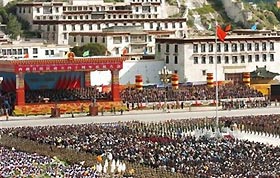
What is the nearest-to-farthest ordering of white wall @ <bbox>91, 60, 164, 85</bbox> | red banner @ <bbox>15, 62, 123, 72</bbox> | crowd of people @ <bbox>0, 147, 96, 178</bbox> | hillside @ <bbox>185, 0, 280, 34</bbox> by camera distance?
crowd of people @ <bbox>0, 147, 96, 178</bbox> < red banner @ <bbox>15, 62, 123, 72</bbox> < white wall @ <bbox>91, 60, 164, 85</bbox> < hillside @ <bbox>185, 0, 280, 34</bbox>

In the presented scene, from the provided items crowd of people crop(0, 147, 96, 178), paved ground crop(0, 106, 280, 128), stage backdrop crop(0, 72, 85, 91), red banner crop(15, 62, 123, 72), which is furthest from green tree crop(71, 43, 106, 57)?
crowd of people crop(0, 147, 96, 178)

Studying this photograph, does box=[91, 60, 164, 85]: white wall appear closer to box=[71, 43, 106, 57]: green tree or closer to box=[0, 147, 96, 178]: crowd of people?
box=[71, 43, 106, 57]: green tree

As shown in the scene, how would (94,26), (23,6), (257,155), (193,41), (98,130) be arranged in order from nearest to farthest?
1. (257,155)
2. (98,130)
3. (193,41)
4. (94,26)
5. (23,6)

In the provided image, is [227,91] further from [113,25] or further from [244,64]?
[113,25]

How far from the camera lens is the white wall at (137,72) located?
97.7 m

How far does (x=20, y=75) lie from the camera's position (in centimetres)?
8344

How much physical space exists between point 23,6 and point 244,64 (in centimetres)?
4816

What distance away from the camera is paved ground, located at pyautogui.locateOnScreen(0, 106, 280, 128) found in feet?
249

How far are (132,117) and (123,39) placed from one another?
1693 inches

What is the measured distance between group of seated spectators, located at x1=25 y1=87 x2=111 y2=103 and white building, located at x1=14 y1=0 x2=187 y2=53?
39367mm

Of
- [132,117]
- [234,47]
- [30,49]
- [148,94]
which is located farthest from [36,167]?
[30,49]

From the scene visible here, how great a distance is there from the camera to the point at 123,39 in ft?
398

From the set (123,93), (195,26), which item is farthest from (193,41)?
(195,26)

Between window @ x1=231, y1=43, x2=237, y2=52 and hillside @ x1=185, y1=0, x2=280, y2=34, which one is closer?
window @ x1=231, y1=43, x2=237, y2=52
